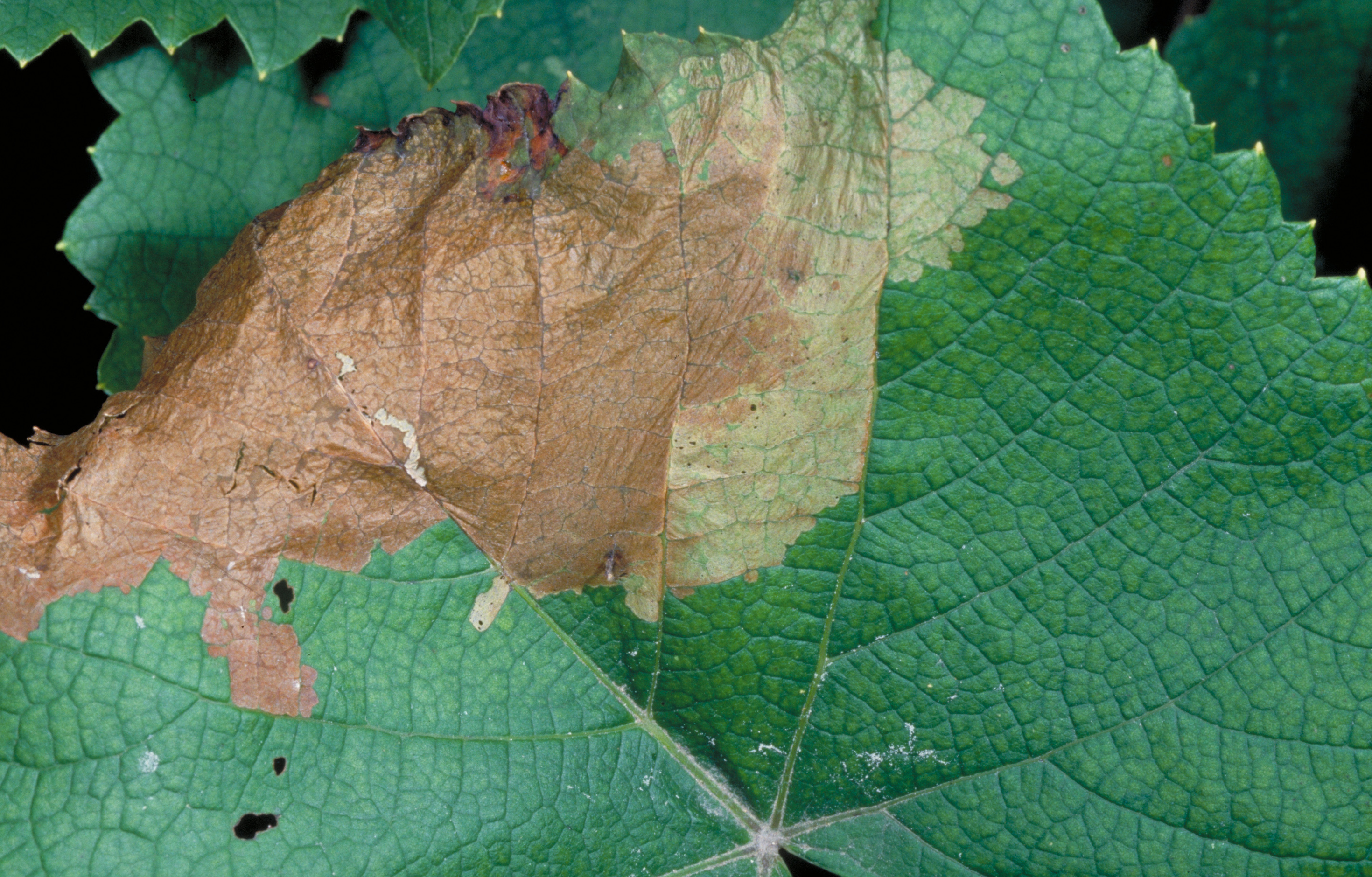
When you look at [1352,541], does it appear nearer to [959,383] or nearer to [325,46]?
[959,383]

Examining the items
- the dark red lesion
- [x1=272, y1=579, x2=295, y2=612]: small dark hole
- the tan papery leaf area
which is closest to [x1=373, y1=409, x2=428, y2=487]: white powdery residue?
the tan papery leaf area

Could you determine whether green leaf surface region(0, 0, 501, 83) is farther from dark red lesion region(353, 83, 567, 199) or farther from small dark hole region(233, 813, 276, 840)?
small dark hole region(233, 813, 276, 840)

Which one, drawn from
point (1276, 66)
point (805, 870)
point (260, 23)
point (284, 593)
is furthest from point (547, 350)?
point (1276, 66)

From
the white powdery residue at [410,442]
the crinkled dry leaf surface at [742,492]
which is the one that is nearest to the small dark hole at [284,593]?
the crinkled dry leaf surface at [742,492]

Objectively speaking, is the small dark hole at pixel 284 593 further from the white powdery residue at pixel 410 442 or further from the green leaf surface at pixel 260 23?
the green leaf surface at pixel 260 23

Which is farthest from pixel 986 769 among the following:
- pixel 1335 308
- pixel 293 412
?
pixel 293 412

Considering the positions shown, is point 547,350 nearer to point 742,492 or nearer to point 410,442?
point 410,442
